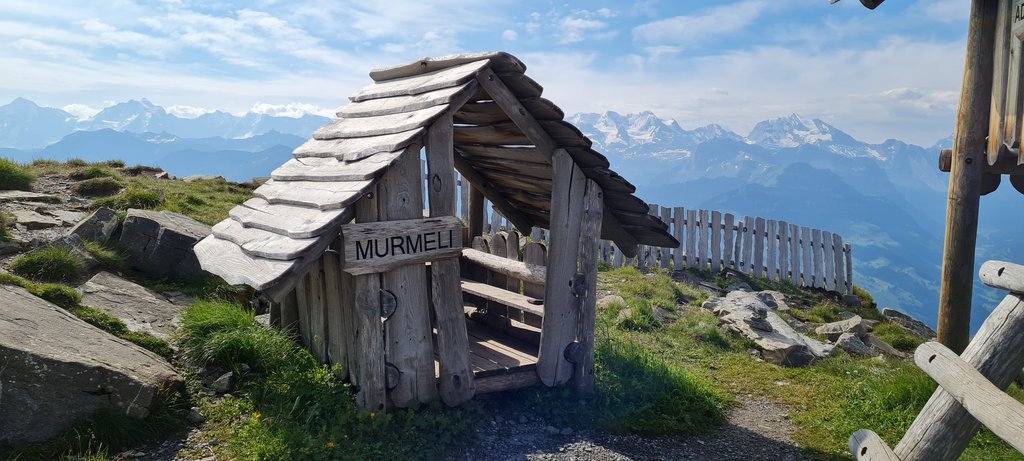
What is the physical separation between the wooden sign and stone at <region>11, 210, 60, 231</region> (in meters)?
6.57

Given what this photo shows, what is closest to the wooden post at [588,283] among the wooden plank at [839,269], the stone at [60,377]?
the stone at [60,377]

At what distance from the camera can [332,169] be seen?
4.96m

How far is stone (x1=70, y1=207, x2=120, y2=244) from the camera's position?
7.56m

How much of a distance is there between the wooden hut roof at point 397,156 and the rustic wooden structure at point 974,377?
9.01 feet

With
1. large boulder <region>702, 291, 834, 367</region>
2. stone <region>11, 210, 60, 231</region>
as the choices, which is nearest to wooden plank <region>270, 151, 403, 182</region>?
stone <region>11, 210, 60, 231</region>

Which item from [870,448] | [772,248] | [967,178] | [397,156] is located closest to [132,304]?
[397,156]

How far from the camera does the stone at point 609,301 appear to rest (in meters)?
9.52

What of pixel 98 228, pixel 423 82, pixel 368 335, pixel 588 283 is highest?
pixel 423 82

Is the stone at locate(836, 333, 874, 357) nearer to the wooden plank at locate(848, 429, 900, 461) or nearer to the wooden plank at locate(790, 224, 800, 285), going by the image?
the wooden plank at locate(848, 429, 900, 461)

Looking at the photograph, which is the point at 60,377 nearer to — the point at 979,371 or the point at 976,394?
the point at 976,394

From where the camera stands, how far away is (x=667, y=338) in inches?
324

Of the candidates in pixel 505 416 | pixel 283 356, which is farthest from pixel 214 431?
pixel 505 416

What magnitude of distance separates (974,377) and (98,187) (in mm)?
12846

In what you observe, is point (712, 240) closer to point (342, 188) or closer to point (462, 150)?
point (462, 150)
